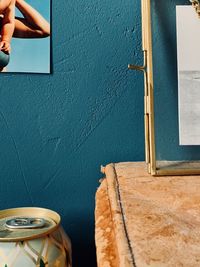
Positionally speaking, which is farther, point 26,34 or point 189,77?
point 26,34

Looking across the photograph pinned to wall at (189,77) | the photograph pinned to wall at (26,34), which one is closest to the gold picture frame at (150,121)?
the photograph pinned to wall at (189,77)

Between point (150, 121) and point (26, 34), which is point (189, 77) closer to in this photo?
point (150, 121)

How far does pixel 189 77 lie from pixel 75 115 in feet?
1.09

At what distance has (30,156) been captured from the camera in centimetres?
94

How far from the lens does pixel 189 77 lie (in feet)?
2.70

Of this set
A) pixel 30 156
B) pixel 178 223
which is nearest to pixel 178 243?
pixel 178 223

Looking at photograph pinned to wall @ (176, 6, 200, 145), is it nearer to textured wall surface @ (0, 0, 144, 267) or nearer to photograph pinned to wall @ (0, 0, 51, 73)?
textured wall surface @ (0, 0, 144, 267)

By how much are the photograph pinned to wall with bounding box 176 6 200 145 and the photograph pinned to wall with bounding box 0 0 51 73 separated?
371mm

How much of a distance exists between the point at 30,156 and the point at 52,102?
167 millimetres

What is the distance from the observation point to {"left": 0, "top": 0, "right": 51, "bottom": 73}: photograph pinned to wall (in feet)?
3.05

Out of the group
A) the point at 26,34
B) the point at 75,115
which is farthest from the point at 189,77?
the point at 26,34

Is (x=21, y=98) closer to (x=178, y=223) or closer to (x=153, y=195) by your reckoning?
(x=153, y=195)

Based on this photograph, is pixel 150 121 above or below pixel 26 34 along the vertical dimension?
below

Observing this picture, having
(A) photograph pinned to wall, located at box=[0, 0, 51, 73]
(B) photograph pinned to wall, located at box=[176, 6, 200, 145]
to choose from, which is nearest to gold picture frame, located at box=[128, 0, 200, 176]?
(B) photograph pinned to wall, located at box=[176, 6, 200, 145]
